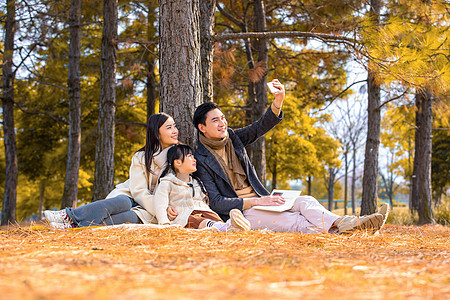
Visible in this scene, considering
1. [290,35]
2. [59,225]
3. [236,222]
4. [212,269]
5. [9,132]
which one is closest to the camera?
[212,269]

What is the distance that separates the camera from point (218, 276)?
4.83 ft

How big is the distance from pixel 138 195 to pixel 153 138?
1.86 feet

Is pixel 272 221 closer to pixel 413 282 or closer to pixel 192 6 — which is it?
pixel 413 282

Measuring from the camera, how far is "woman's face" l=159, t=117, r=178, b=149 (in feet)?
13.0

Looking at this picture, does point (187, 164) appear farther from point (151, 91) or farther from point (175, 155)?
point (151, 91)

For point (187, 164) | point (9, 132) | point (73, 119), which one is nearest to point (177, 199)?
point (187, 164)

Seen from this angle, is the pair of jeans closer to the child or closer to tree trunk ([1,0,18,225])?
the child

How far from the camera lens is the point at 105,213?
11.9 feet

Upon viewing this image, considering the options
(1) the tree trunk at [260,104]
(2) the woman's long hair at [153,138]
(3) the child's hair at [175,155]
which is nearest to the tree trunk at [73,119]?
(1) the tree trunk at [260,104]

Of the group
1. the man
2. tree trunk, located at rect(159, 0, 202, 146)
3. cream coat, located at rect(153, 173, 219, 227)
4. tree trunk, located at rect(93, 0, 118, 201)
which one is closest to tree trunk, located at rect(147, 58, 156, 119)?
tree trunk, located at rect(93, 0, 118, 201)

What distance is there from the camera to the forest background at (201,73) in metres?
4.87

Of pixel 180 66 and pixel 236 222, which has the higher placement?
pixel 180 66

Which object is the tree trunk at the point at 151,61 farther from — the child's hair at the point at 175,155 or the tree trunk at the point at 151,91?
the child's hair at the point at 175,155

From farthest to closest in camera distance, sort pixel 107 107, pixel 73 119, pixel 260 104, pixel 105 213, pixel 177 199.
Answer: pixel 260 104, pixel 73 119, pixel 107 107, pixel 177 199, pixel 105 213
